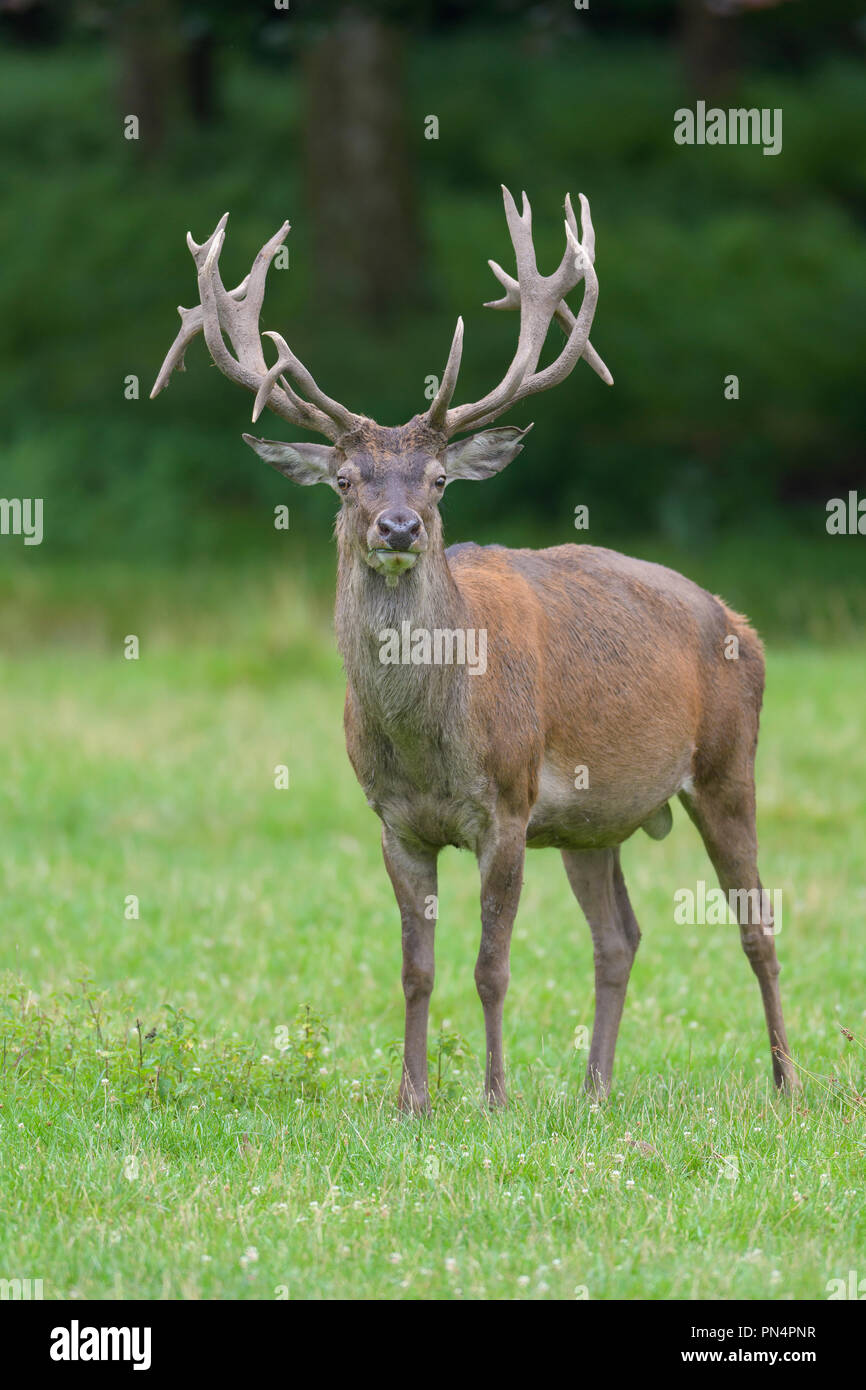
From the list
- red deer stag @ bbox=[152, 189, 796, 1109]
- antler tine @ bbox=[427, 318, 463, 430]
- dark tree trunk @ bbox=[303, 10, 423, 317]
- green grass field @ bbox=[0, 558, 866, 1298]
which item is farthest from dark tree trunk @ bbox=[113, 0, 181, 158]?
antler tine @ bbox=[427, 318, 463, 430]

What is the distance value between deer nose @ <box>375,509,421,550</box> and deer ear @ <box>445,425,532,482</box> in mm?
569

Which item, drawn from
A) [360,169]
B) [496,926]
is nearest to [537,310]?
[496,926]

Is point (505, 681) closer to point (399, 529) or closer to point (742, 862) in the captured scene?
point (399, 529)

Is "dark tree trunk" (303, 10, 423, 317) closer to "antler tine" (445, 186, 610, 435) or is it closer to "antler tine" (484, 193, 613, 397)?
"antler tine" (484, 193, 613, 397)

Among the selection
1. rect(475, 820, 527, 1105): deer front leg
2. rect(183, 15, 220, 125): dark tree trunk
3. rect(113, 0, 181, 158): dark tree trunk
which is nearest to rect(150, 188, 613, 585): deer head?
→ rect(475, 820, 527, 1105): deer front leg

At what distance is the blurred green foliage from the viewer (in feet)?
72.9

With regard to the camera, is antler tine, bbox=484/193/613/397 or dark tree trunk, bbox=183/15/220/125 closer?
antler tine, bbox=484/193/613/397

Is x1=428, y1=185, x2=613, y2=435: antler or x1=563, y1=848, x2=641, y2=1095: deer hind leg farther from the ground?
x1=428, y1=185, x2=613, y2=435: antler

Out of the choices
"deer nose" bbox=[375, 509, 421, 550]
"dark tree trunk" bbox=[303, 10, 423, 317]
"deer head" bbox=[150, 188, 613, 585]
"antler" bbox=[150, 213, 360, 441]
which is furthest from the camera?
"dark tree trunk" bbox=[303, 10, 423, 317]

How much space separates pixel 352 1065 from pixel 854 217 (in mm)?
19979

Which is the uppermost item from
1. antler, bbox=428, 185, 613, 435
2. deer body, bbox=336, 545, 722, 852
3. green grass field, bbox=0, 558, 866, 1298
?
antler, bbox=428, 185, 613, 435

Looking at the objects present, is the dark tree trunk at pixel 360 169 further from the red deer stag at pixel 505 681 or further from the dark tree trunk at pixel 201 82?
the red deer stag at pixel 505 681

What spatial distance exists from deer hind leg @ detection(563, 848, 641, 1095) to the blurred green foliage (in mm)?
13164

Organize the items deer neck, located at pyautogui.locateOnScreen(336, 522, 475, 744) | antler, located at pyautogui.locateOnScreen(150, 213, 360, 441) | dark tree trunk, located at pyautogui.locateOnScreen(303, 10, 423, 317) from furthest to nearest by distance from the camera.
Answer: dark tree trunk, located at pyautogui.locateOnScreen(303, 10, 423, 317) → antler, located at pyautogui.locateOnScreen(150, 213, 360, 441) → deer neck, located at pyautogui.locateOnScreen(336, 522, 475, 744)
